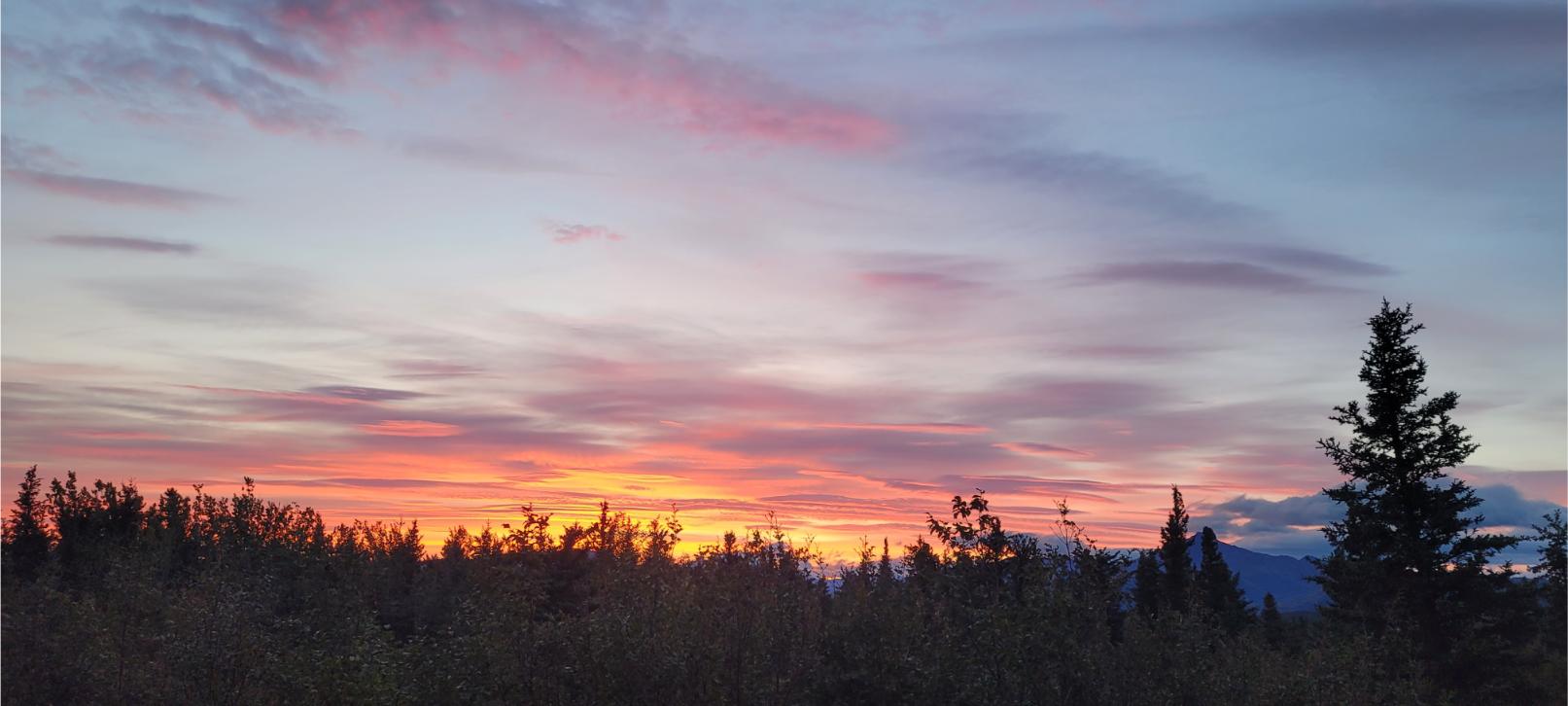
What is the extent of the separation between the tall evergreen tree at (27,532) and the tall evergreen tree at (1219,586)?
120 m

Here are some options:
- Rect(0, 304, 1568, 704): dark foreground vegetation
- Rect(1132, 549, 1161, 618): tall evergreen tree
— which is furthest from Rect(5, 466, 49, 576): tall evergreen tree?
Rect(1132, 549, 1161, 618): tall evergreen tree

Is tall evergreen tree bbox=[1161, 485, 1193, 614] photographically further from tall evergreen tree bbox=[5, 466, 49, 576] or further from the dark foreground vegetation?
tall evergreen tree bbox=[5, 466, 49, 576]

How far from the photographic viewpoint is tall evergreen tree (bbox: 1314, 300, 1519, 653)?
1933 inches

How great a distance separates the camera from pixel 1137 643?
3522 cm

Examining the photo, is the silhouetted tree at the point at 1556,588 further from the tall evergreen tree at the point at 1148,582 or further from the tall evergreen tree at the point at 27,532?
the tall evergreen tree at the point at 27,532

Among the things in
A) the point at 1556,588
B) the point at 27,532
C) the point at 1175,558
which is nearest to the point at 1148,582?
the point at 1175,558

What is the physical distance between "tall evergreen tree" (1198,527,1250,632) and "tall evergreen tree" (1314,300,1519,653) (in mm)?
37420

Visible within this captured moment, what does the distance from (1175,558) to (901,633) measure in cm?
6855

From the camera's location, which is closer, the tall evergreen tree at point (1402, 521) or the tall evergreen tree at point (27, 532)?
the tall evergreen tree at point (1402, 521)

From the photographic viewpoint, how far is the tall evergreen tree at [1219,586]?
9069 cm

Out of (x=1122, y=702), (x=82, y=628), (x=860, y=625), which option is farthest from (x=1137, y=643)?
(x=82, y=628)

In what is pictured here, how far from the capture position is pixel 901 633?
35.4 meters

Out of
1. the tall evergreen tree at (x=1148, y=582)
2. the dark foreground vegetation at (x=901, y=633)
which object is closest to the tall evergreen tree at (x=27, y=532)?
the dark foreground vegetation at (x=901, y=633)

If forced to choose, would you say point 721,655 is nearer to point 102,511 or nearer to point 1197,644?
point 1197,644
